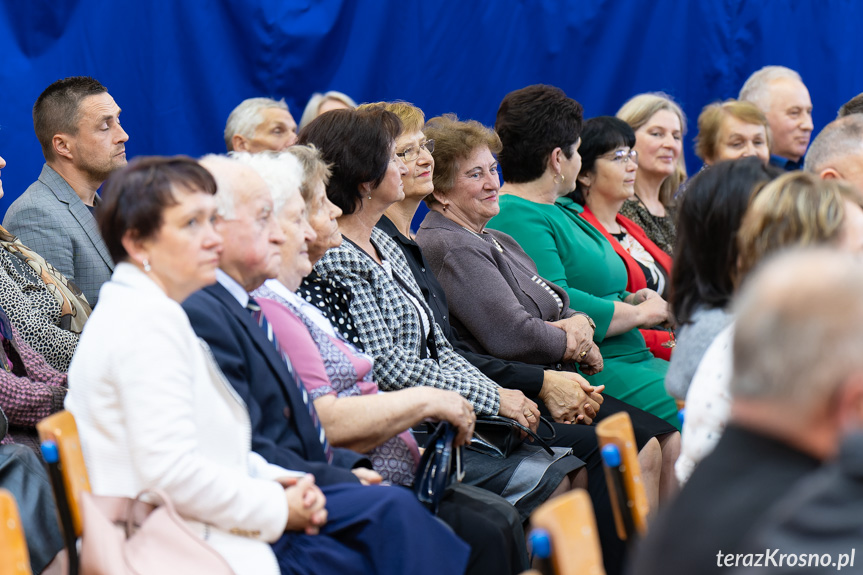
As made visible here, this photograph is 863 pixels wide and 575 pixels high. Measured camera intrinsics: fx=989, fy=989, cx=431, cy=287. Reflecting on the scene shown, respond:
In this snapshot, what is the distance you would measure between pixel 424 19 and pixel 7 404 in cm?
316

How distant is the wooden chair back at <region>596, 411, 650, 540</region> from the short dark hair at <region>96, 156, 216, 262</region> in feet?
3.02

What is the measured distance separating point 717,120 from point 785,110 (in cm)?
71

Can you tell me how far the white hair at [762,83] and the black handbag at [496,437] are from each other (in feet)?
10.7

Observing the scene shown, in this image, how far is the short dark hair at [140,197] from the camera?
6.20 ft

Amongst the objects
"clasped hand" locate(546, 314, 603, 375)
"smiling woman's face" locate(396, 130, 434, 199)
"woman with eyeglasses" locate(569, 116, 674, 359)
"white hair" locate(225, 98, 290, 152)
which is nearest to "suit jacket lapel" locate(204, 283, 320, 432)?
"smiling woman's face" locate(396, 130, 434, 199)

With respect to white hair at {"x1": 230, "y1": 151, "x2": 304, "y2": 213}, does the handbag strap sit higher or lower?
lower

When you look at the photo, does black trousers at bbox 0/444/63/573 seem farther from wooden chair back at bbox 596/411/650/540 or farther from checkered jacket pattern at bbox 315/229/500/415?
wooden chair back at bbox 596/411/650/540

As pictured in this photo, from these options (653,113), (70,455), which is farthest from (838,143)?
(70,455)

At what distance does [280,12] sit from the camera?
4578 mm

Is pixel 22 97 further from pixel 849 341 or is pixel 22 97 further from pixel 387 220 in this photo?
pixel 849 341

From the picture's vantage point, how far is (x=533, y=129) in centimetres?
397

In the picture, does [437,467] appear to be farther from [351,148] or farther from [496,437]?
[351,148]

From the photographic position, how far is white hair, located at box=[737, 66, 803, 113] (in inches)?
214

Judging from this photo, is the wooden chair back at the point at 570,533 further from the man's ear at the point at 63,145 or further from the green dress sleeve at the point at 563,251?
the man's ear at the point at 63,145
